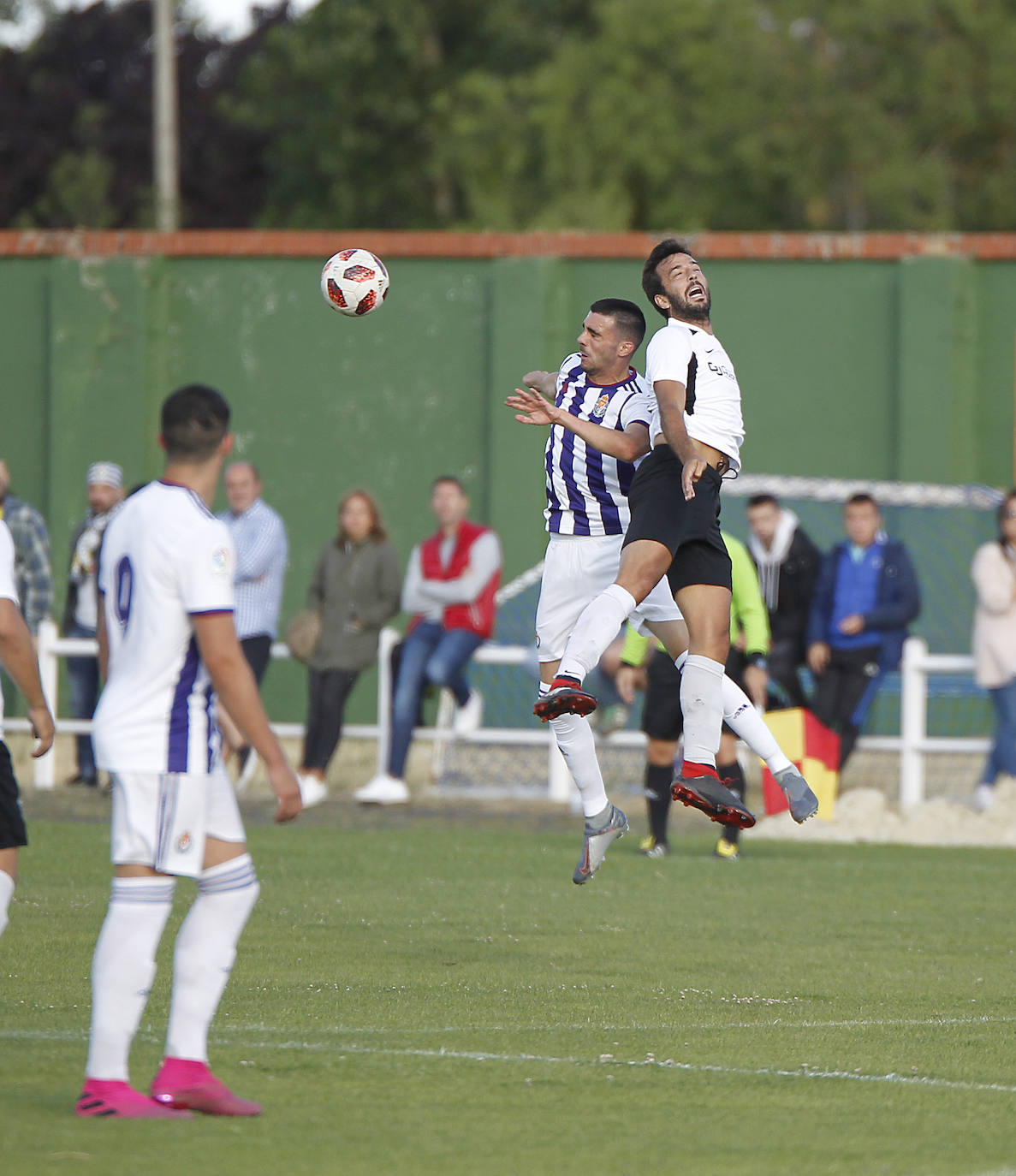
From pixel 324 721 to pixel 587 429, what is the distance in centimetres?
690

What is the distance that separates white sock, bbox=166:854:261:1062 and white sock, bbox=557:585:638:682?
284cm

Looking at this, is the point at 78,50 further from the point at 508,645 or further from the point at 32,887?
the point at 32,887

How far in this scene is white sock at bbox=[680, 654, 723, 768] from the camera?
8.55 meters

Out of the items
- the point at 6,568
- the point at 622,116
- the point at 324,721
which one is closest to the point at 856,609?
the point at 324,721

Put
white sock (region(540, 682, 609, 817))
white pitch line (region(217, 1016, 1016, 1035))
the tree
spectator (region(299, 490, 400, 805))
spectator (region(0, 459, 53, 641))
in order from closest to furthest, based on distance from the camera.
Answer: white pitch line (region(217, 1016, 1016, 1035)) < white sock (region(540, 682, 609, 817)) < spectator (region(0, 459, 53, 641)) < spectator (region(299, 490, 400, 805)) < the tree

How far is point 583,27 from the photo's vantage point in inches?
1777

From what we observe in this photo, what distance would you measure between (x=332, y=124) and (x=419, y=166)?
226cm

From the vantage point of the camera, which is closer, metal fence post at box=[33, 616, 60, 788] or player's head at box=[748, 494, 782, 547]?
player's head at box=[748, 494, 782, 547]

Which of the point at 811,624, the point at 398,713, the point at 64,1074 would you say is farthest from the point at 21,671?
the point at 811,624

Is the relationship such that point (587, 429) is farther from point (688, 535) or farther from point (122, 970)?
point (122, 970)

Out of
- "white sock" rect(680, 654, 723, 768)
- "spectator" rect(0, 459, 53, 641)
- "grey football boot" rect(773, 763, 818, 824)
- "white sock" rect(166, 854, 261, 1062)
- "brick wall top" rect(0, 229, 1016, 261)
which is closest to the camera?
"white sock" rect(166, 854, 261, 1062)

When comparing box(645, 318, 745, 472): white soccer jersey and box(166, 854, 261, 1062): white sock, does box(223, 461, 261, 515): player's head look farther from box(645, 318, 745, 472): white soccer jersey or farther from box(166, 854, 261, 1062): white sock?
box(166, 854, 261, 1062): white sock

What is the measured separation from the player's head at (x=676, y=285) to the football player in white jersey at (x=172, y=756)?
3.41m

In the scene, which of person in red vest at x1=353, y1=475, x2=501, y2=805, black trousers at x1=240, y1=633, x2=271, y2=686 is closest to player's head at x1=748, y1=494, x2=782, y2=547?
person in red vest at x1=353, y1=475, x2=501, y2=805
